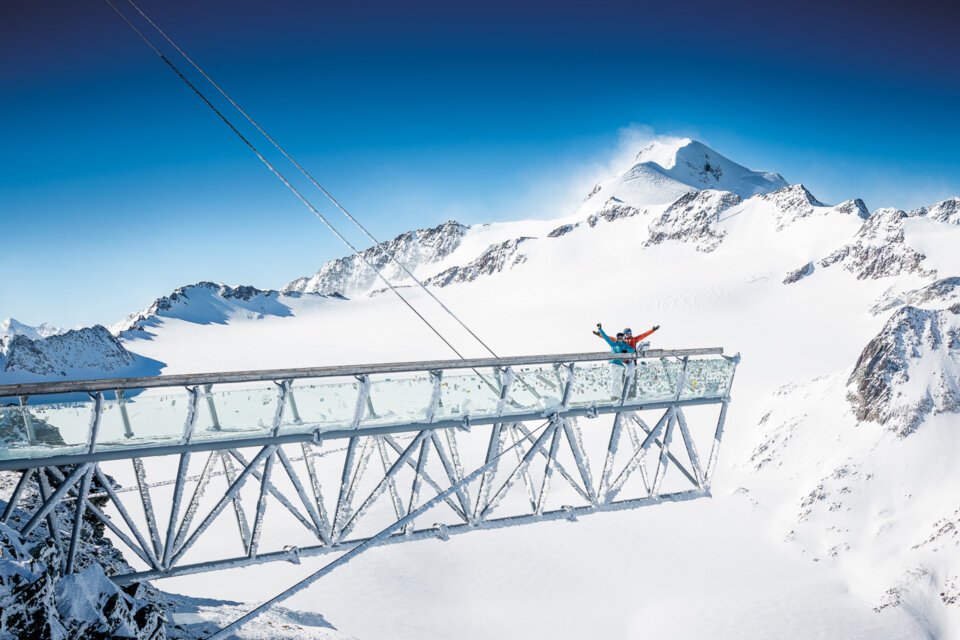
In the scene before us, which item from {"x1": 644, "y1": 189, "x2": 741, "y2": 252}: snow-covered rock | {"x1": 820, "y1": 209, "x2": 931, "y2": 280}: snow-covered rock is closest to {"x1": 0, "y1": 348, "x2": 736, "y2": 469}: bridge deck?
{"x1": 820, "y1": 209, "x2": 931, "y2": 280}: snow-covered rock

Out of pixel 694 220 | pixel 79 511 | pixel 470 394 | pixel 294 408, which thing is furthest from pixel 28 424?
pixel 694 220

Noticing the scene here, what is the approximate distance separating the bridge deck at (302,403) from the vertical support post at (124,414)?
0.07 feet

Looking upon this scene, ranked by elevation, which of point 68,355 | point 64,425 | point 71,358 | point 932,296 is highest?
point 932,296

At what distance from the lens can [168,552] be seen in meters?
13.1

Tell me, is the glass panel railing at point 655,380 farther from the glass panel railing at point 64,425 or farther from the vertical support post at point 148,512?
the glass panel railing at point 64,425

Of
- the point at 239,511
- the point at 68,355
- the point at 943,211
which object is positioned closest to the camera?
the point at 239,511

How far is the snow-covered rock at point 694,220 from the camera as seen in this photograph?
556 ft

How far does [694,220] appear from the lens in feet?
576

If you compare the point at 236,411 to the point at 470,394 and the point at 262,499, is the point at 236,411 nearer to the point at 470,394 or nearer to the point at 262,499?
the point at 262,499

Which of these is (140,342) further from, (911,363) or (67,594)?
(67,594)

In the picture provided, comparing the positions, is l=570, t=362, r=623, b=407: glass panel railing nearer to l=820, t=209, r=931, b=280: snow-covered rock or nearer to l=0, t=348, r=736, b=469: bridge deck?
l=0, t=348, r=736, b=469: bridge deck

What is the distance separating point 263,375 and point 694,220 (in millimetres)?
175565

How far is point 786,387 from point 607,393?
70878mm

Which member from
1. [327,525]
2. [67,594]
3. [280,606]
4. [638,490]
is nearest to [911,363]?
[638,490]
